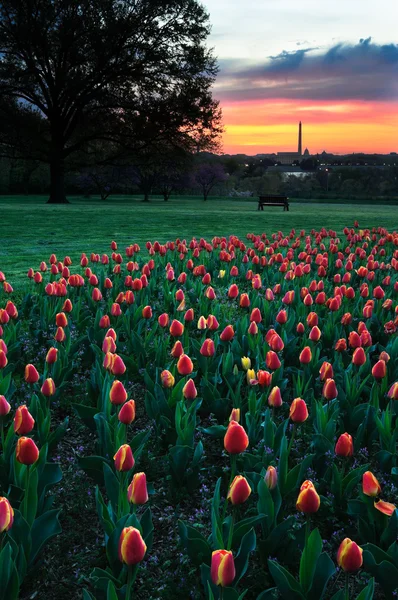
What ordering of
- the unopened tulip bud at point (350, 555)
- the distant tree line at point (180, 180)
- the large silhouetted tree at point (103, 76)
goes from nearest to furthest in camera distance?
the unopened tulip bud at point (350, 555)
the large silhouetted tree at point (103, 76)
the distant tree line at point (180, 180)

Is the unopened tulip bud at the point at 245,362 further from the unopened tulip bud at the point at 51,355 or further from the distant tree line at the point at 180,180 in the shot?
the distant tree line at the point at 180,180

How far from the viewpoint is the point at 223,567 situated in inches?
62.9

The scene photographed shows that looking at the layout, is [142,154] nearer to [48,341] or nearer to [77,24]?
[77,24]

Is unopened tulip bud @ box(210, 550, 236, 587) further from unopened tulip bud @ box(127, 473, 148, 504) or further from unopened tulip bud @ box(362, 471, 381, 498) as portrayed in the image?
unopened tulip bud @ box(362, 471, 381, 498)

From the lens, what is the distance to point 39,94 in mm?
37469

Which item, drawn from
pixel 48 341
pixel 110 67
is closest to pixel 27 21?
pixel 110 67

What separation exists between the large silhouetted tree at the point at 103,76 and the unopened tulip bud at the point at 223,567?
35.0 meters

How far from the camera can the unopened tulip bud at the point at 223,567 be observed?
1.59m

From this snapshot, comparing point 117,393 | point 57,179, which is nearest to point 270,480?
point 117,393

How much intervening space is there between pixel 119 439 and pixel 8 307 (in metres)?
2.16

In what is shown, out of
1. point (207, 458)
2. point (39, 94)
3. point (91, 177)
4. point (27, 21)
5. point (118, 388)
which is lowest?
point (207, 458)

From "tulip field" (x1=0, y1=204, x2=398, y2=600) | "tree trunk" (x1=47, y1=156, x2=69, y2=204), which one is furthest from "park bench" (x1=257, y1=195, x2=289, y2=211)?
"tulip field" (x1=0, y1=204, x2=398, y2=600)

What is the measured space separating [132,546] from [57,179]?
1547 inches

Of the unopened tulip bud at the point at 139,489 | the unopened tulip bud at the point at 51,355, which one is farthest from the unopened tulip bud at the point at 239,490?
the unopened tulip bud at the point at 51,355
